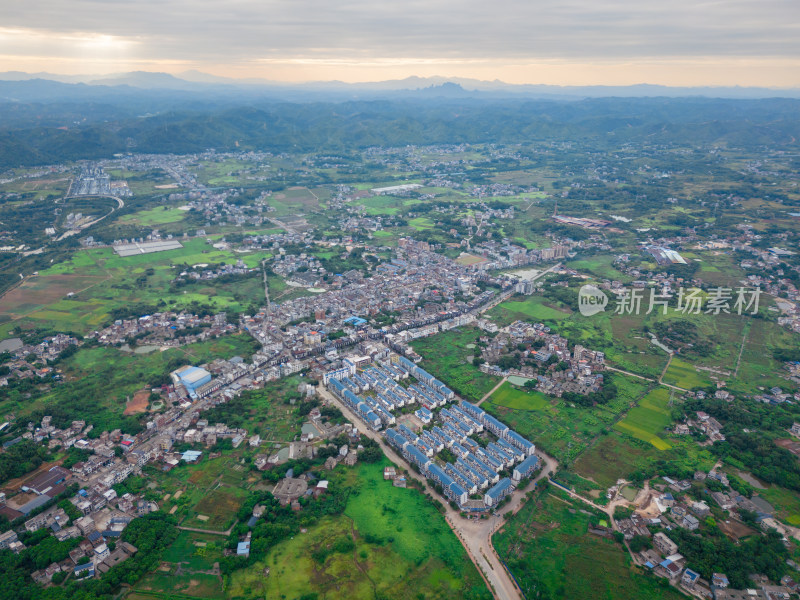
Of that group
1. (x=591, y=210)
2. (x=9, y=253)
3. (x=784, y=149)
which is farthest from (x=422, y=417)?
(x=784, y=149)

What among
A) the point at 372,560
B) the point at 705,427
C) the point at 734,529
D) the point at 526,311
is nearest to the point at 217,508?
the point at 372,560

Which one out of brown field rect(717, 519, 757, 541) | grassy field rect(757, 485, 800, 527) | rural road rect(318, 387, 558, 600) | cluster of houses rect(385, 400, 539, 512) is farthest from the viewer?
cluster of houses rect(385, 400, 539, 512)

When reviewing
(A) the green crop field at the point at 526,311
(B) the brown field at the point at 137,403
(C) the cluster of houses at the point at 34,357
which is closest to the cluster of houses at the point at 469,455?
(A) the green crop field at the point at 526,311

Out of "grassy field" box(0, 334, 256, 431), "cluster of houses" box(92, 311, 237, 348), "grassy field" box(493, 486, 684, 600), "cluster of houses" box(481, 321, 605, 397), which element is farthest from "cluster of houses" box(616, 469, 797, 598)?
"cluster of houses" box(92, 311, 237, 348)

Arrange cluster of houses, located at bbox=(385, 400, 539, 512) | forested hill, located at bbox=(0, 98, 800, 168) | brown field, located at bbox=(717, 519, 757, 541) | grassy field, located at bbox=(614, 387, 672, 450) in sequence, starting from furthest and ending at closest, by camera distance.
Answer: forested hill, located at bbox=(0, 98, 800, 168) → grassy field, located at bbox=(614, 387, 672, 450) → cluster of houses, located at bbox=(385, 400, 539, 512) → brown field, located at bbox=(717, 519, 757, 541)

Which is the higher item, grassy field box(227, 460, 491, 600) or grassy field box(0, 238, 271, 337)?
grassy field box(0, 238, 271, 337)

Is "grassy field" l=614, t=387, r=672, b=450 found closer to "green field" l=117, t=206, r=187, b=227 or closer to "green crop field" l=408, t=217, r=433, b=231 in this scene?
"green crop field" l=408, t=217, r=433, b=231
